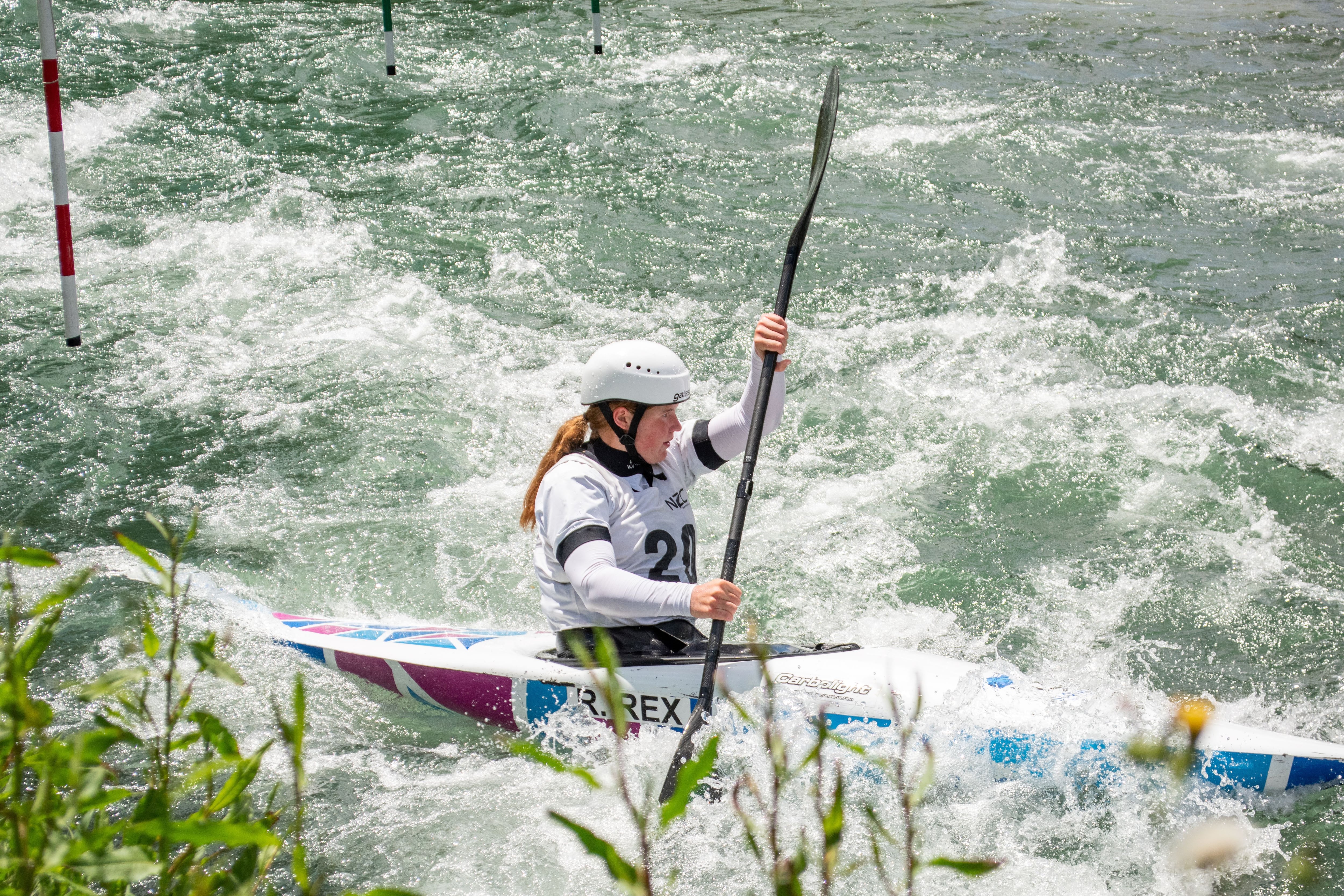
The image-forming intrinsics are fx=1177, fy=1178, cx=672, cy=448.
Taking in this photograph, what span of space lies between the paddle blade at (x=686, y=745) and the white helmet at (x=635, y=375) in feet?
3.22

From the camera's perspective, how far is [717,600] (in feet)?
11.0

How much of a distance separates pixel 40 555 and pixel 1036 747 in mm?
2986

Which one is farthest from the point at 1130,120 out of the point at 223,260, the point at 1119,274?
the point at 223,260

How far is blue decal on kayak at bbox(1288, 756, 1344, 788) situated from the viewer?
3443 millimetres

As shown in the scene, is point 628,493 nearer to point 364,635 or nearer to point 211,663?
point 364,635

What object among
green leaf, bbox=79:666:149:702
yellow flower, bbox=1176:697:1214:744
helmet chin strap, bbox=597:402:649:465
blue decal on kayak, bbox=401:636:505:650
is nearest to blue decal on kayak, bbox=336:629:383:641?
blue decal on kayak, bbox=401:636:505:650

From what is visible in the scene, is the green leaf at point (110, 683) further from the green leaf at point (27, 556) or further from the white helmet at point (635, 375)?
the white helmet at point (635, 375)

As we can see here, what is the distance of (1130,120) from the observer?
10555 mm

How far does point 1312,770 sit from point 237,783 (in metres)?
3.19

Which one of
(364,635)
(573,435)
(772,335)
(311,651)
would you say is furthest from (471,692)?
(772,335)

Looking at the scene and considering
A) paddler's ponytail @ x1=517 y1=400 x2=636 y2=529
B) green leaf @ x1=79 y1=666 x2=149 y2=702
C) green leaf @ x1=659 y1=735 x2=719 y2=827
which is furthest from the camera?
paddler's ponytail @ x1=517 y1=400 x2=636 y2=529

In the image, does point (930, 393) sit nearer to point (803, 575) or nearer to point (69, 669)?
point (803, 575)

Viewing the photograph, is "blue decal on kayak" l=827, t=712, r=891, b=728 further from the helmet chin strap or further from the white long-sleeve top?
the helmet chin strap

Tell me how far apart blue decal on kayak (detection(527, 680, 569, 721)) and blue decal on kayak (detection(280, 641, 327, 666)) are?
0.90 meters
